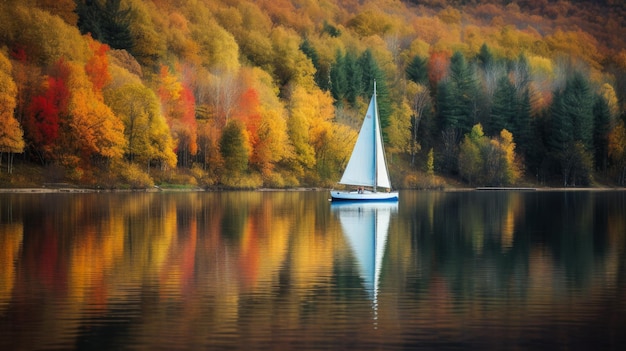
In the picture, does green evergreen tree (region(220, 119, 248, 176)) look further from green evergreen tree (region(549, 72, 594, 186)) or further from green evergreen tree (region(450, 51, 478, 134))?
green evergreen tree (region(549, 72, 594, 186))

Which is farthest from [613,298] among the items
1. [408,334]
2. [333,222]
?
[333,222]

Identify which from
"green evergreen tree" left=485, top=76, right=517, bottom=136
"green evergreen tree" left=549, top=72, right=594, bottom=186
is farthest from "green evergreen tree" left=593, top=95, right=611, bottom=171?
"green evergreen tree" left=485, top=76, right=517, bottom=136

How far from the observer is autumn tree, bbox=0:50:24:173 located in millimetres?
95125

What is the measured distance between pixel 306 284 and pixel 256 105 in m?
93.8

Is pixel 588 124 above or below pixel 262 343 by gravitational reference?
above

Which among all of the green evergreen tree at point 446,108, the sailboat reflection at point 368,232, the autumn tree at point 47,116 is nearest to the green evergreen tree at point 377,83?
the green evergreen tree at point 446,108

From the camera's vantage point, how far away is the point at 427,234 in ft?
175

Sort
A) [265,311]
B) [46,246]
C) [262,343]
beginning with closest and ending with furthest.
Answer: [262,343], [265,311], [46,246]

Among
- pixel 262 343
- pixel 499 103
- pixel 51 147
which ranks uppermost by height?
pixel 499 103

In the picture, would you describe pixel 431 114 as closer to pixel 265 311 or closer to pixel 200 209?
pixel 200 209

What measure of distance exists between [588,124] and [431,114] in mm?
24678

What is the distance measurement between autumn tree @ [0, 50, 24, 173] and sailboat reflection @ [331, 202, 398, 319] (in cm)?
3255

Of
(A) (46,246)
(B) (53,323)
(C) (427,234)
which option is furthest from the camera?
(C) (427,234)

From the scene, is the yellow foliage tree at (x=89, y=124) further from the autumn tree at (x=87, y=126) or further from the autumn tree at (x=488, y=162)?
the autumn tree at (x=488, y=162)
